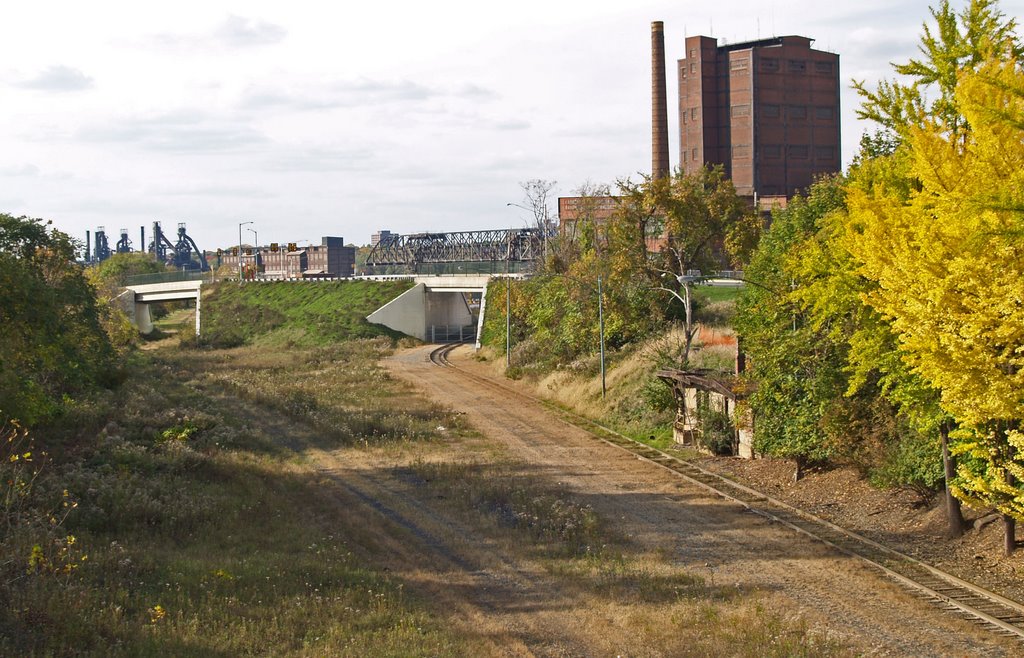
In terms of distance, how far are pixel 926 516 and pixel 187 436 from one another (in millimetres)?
20306

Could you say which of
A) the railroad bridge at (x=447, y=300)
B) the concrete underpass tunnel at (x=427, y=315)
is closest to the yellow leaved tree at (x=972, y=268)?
the railroad bridge at (x=447, y=300)

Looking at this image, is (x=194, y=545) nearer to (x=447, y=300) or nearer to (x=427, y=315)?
(x=427, y=315)

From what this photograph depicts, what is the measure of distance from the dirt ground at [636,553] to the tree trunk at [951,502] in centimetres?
276

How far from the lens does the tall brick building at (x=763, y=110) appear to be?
315 ft

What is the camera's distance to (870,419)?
74.2 feet

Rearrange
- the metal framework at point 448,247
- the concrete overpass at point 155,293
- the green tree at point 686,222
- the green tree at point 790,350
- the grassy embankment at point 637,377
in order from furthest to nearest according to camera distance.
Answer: the metal framework at point 448,247, the concrete overpass at point 155,293, the green tree at point 686,222, the grassy embankment at point 637,377, the green tree at point 790,350

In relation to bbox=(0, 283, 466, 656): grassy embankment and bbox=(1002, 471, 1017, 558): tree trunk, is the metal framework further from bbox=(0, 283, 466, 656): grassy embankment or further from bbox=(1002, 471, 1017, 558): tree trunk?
bbox=(1002, 471, 1017, 558): tree trunk

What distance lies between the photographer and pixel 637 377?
40.6m

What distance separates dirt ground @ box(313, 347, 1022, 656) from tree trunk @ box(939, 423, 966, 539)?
276cm

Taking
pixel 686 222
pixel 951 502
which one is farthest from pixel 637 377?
pixel 951 502

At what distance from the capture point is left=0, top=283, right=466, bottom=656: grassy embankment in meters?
13.1

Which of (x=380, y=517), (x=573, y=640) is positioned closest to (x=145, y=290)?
(x=380, y=517)

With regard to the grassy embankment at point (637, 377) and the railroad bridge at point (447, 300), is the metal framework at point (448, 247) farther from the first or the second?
the grassy embankment at point (637, 377)

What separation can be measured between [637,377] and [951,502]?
2156 cm
